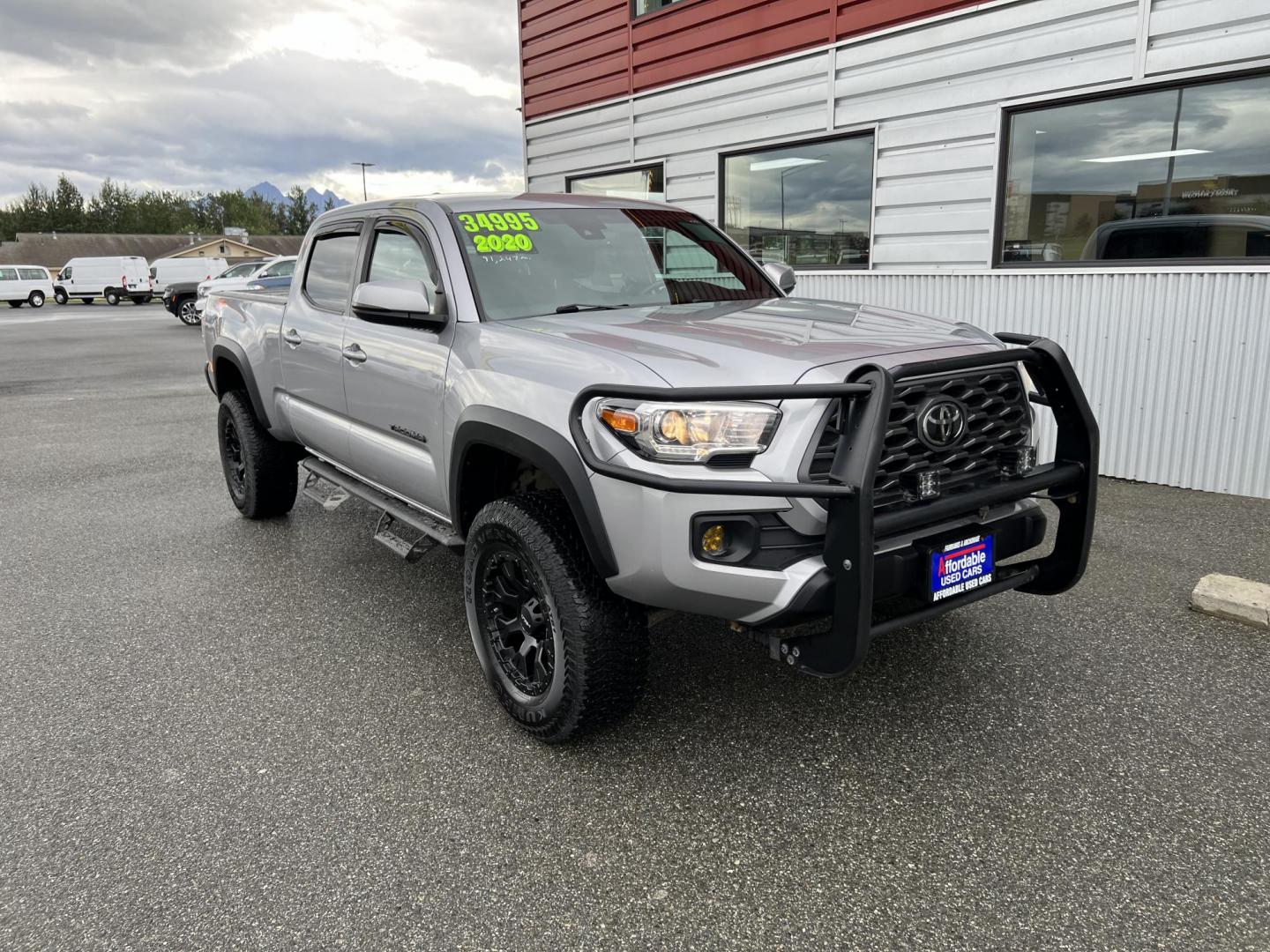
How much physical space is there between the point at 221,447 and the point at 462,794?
13.2 feet

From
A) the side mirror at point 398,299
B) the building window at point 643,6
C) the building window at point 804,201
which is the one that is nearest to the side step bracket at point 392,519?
the side mirror at point 398,299

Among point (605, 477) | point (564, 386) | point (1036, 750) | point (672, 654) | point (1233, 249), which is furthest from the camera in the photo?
point (1233, 249)

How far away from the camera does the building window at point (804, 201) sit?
305 inches

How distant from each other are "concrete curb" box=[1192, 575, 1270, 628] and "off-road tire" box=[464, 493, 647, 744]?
2.73m

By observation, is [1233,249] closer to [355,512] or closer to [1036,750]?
[1036,750]

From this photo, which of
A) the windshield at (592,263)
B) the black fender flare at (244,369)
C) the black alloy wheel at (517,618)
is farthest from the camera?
the black fender flare at (244,369)

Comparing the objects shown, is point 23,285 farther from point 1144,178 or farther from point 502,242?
point 1144,178

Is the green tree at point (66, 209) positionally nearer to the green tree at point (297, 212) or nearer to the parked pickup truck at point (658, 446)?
the green tree at point (297, 212)

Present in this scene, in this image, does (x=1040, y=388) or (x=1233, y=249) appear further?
(x=1233, y=249)

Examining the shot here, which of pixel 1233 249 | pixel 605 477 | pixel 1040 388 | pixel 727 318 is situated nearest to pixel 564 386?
pixel 605 477

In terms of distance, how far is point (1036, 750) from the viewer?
2.95 m

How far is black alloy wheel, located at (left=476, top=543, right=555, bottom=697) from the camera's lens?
3.00 meters

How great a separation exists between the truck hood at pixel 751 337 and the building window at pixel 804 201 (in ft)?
14.8

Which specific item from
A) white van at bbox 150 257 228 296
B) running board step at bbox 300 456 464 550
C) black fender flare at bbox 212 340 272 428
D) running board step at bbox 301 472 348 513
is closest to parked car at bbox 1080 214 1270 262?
running board step at bbox 300 456 464 550
